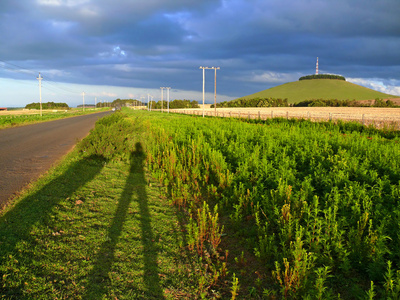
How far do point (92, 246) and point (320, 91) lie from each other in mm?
151628

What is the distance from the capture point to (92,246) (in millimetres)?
3873

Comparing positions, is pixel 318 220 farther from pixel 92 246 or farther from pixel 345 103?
pixel 345 103

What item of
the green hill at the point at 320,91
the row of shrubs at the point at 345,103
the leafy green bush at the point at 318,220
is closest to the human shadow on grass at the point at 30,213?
the leafy green bush at the point at 318,220

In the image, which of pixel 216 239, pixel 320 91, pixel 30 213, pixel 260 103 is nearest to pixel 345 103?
pixel 260 103

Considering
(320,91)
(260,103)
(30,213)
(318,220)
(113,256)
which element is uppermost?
(320,91)

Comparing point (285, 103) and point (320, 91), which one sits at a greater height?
point (320, 91)

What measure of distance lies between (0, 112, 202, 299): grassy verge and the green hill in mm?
133571

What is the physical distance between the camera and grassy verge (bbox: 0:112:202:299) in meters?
3.03

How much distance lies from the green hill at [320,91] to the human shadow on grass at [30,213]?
13295cm

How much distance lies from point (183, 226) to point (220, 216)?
2.93ft

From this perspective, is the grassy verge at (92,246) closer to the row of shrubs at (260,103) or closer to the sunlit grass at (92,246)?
the sunlit grass at (92,246)

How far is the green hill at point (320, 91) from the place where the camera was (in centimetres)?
12775

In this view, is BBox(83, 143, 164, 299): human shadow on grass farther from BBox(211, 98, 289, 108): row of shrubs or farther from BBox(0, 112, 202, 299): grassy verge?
BBox(211, 98, 289, 108): row of shrubs

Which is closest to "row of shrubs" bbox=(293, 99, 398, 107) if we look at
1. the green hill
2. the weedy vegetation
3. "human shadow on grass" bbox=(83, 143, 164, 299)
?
the green hill
